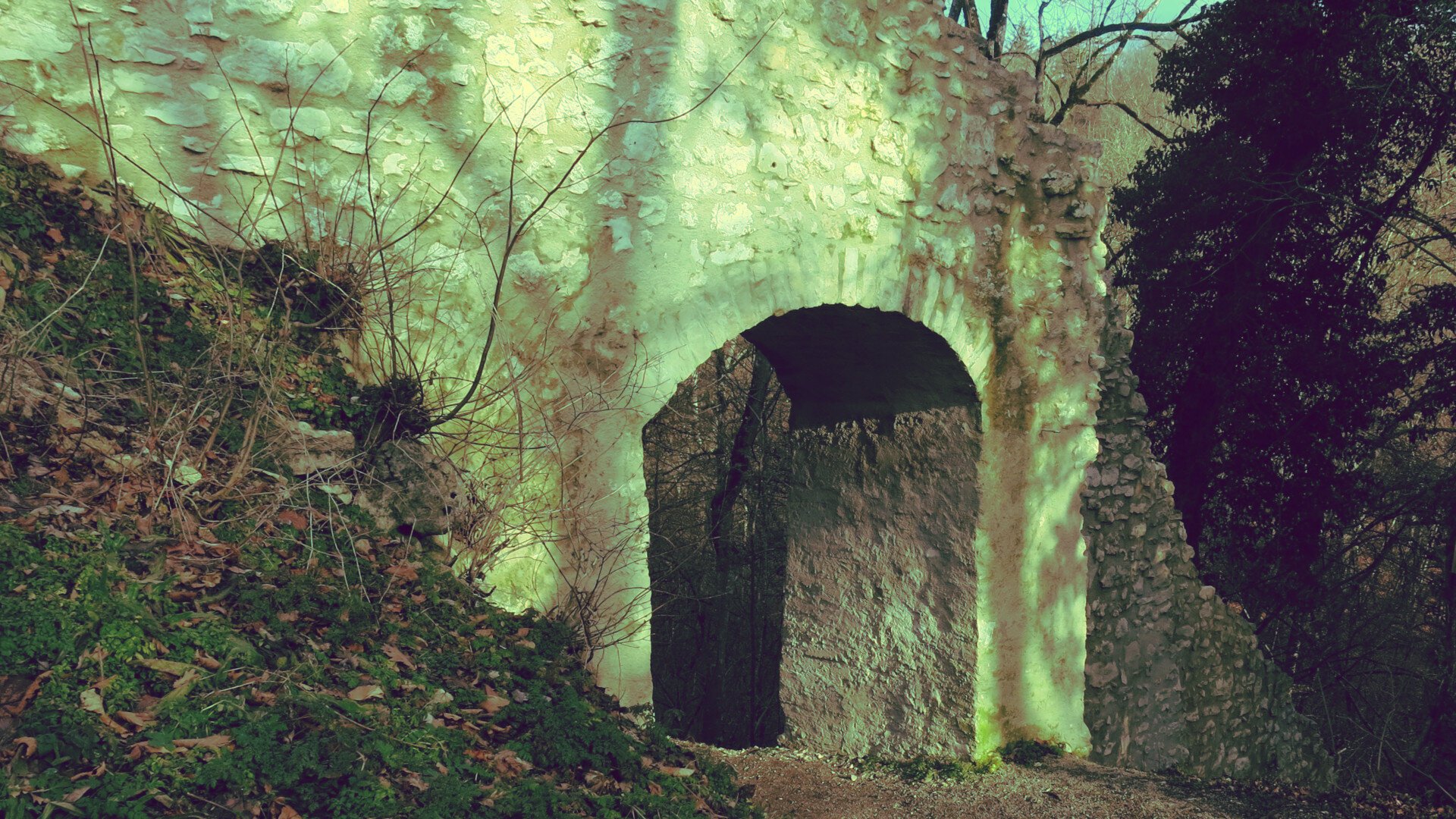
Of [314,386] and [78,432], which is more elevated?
[314,386]

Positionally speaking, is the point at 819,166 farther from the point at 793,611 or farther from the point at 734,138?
the point at 793,611

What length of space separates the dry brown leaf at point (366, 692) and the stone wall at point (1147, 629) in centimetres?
430

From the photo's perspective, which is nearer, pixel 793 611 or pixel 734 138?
pixel 734 138

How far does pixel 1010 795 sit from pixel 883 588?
1235 mm

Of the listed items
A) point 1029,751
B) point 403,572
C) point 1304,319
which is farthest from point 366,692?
point 1304,319

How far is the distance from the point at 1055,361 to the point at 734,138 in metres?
2.34

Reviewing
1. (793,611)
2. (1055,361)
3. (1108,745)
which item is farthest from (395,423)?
(1108,745)

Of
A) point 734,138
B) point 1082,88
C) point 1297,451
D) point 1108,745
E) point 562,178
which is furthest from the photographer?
point 1082,88

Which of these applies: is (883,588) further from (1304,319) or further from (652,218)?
(1304,319)

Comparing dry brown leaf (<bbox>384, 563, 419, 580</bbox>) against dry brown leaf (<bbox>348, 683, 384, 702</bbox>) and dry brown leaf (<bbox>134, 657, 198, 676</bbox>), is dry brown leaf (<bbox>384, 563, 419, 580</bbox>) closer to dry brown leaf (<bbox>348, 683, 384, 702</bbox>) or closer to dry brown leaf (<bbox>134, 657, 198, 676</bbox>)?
dry brown leaf (<bbox>348, 683, 384, 702</bbox>)

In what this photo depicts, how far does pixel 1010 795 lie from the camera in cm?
468

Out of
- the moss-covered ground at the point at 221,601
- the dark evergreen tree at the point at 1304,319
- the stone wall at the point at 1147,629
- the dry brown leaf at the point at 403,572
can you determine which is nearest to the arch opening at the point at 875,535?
the stone wall at the point at 1147,629

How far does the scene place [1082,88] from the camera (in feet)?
39.5

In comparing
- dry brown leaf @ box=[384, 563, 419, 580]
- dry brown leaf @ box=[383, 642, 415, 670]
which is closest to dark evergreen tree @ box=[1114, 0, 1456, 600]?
dry brown leaf @ box=[384, 563, 419, 580]
